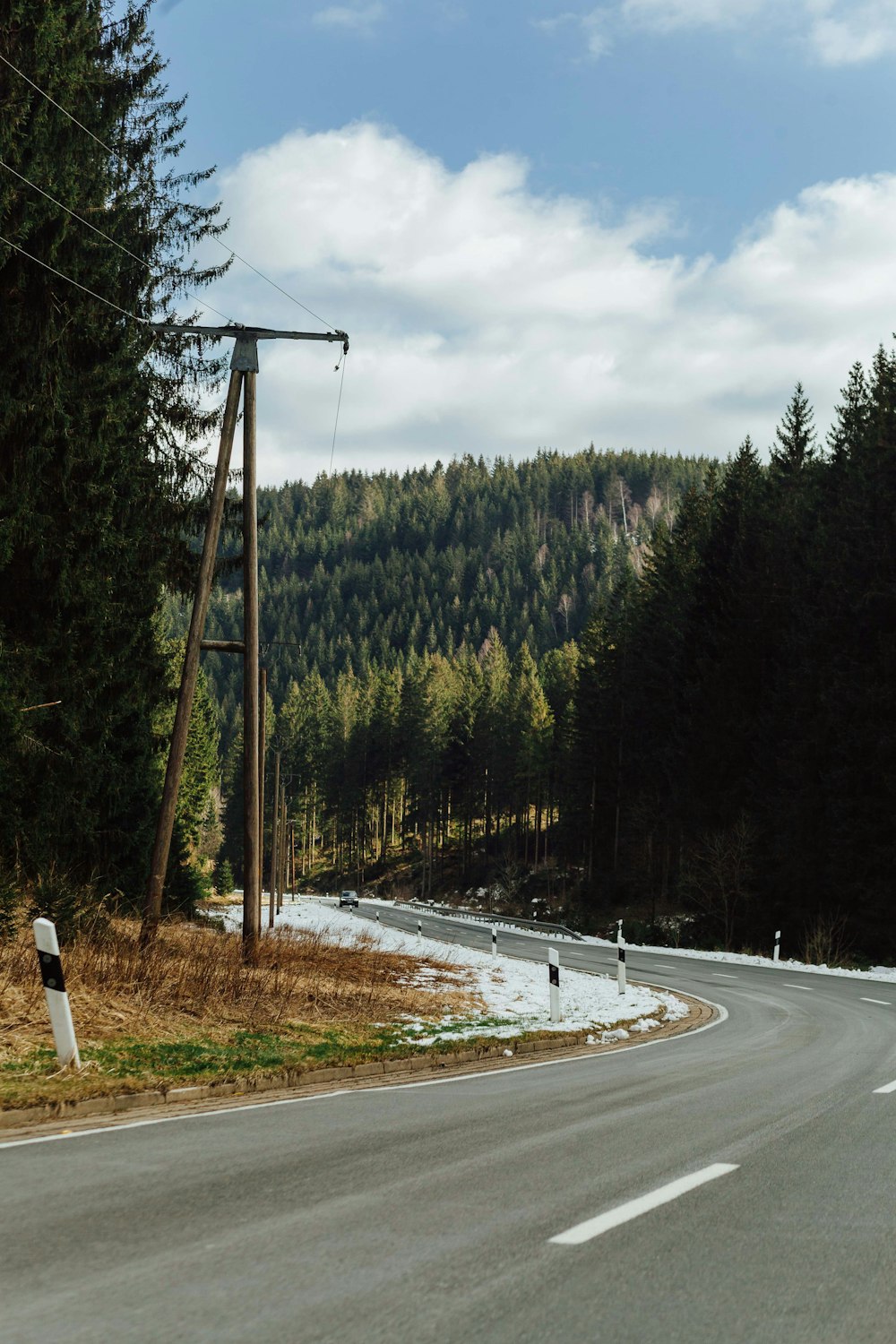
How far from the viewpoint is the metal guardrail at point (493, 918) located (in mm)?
55434

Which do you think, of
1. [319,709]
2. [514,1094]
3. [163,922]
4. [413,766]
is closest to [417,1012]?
[163,922]

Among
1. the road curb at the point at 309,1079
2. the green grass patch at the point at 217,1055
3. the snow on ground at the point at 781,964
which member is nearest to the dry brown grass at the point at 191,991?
the green grass patch at the point at 217,1055

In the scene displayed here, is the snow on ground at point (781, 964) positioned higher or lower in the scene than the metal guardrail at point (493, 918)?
higher

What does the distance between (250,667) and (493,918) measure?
48.3 meters

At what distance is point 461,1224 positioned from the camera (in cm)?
550

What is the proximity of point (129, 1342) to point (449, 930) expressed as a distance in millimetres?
52295

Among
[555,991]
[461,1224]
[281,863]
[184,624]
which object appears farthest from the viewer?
[281,863]

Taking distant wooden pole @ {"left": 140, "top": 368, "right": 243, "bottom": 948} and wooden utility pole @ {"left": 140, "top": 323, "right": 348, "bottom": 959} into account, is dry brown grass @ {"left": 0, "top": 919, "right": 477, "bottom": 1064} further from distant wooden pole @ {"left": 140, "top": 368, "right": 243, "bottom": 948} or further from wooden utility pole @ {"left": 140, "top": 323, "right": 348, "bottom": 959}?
wooden utility pole @ {"left": 140, "top": 323, "right": 348, "bottom": 959}

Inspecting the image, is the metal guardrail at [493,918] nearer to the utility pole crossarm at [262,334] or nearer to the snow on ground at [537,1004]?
the snow on ground at [537,1004]

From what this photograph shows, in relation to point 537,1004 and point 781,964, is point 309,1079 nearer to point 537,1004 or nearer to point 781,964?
point 537,1004

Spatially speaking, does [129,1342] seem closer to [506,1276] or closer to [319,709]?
[506,1276]

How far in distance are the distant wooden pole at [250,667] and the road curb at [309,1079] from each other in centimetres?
594

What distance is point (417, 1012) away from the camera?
1695 cm

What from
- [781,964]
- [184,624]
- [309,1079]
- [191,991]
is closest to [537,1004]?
[191,991]
